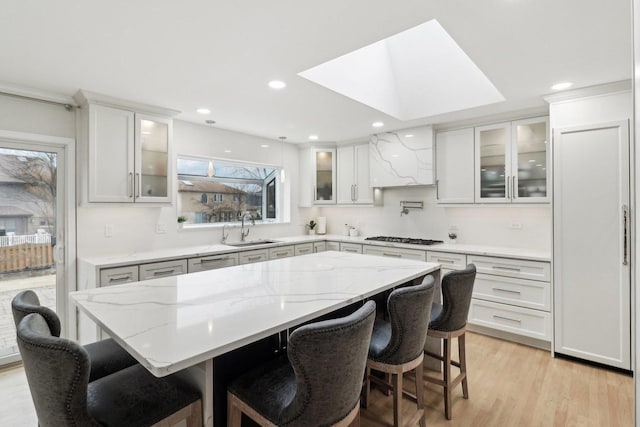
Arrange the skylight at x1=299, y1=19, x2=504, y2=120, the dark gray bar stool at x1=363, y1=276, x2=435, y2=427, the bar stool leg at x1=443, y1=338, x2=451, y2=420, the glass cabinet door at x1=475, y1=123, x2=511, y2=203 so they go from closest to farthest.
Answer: the dark gray bar stool at x1=363, y1=276, x2=435, y2=427
the bar stool leg at x1=443, y1=338, x2=451, y2=420
the skylight at x1=299, y1=19, x2=504, y2=120
the glass cabinet door at x1=475, y1=123, x2=511, y2=203

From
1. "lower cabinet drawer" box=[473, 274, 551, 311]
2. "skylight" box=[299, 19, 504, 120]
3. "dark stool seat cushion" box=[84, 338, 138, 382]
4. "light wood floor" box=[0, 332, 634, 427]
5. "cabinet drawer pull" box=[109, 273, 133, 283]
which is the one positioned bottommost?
"light wood floor" box=[0, 332, 634, 427]

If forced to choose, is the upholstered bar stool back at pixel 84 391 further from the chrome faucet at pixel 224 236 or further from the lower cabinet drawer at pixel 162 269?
the chrome faucet at pixel 224 236

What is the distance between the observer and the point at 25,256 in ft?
9.50

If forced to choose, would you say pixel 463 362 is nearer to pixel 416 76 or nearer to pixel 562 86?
pixel 562 86

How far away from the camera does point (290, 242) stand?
4.29 m

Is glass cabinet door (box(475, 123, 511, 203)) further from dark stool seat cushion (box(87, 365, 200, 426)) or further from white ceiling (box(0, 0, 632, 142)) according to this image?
dark stool seat cushion (box(87, 365, 200, 426))

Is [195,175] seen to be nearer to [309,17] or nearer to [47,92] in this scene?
[47,92]

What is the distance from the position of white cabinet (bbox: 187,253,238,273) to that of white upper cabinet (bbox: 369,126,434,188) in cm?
217

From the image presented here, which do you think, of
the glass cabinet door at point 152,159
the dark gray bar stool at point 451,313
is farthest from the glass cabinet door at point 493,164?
the glass cabinet door at point 152,159

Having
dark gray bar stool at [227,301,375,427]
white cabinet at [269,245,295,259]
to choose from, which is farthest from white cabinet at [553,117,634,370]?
white cabinet at [269,245,295,259]

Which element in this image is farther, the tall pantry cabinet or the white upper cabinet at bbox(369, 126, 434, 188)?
the white upper cabinet at bbox(369, 126, 434, 188)

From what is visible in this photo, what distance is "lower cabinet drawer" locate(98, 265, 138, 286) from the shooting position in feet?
8.90

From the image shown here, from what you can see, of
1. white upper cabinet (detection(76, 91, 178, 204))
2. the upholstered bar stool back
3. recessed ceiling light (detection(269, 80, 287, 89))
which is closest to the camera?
the upholstered bar stool back

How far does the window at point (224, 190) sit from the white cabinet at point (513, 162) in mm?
2890
